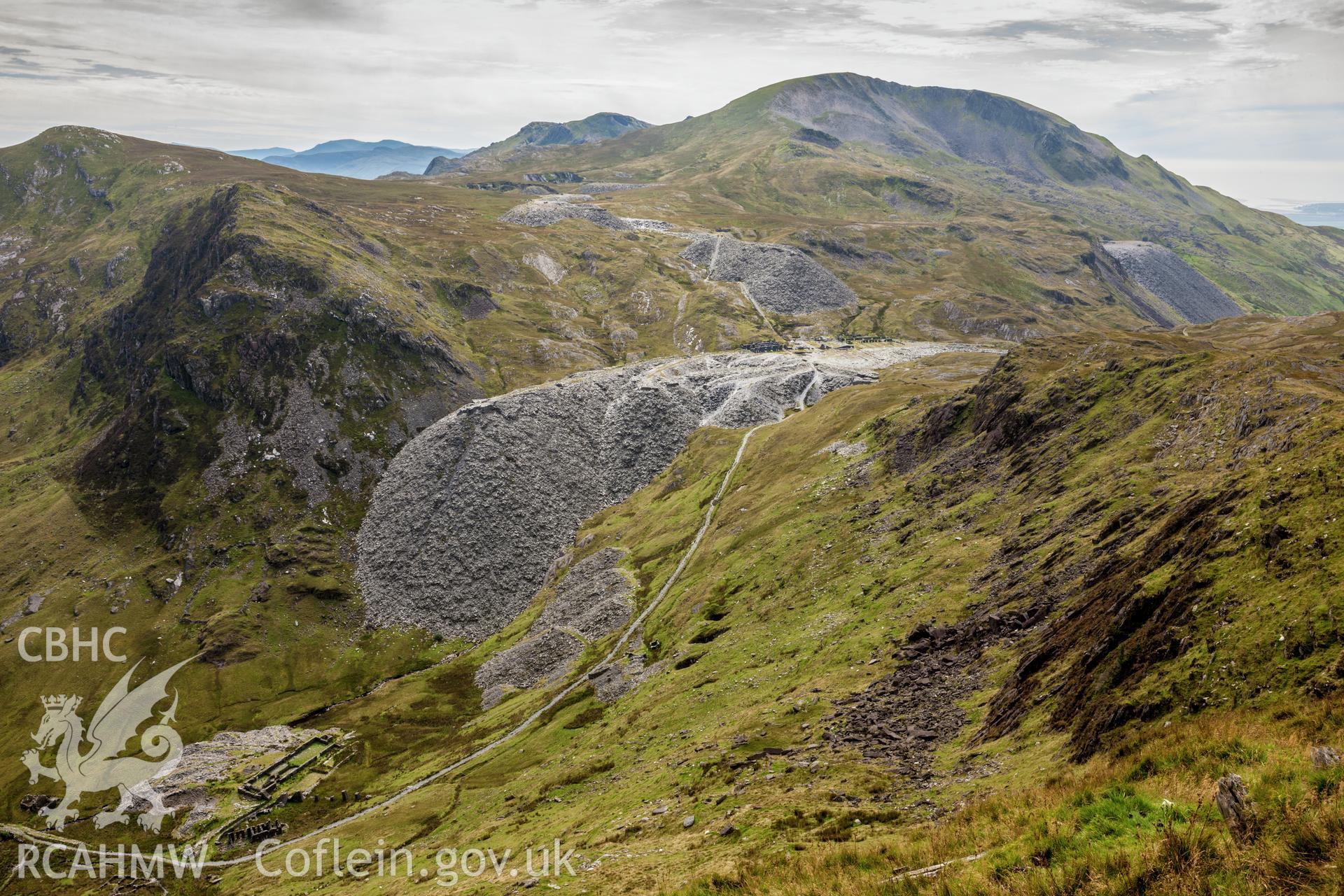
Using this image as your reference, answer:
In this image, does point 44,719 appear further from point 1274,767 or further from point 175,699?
point 1274,767

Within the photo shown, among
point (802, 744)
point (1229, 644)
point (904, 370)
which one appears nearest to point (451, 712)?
point (802, 744)

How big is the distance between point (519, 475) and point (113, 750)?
3752 inches

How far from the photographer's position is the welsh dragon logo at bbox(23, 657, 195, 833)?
372ft

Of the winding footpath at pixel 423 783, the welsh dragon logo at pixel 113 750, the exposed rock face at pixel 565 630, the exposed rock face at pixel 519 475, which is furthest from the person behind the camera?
the exposed rock face at pixel 519 475

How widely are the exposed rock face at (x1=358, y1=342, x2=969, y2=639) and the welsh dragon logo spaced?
44240 millimetres

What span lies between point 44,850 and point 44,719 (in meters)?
45.7

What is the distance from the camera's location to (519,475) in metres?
162

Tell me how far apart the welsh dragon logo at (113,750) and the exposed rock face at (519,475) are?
4424 cm

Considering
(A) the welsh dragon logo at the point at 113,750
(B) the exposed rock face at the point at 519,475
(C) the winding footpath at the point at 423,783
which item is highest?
(B) the exposed rock face at the point at 519,475

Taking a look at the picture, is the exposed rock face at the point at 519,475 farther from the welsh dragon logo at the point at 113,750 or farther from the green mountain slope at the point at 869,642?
the welsh dragon logo at the point at 113,750

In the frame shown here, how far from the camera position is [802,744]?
47.3 m

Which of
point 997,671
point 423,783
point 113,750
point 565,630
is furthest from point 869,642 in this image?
point 113,750

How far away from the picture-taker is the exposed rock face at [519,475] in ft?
491

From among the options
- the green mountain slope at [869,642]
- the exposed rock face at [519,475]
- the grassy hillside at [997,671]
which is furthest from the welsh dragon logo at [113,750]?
the exposed rock face at [519,475]
